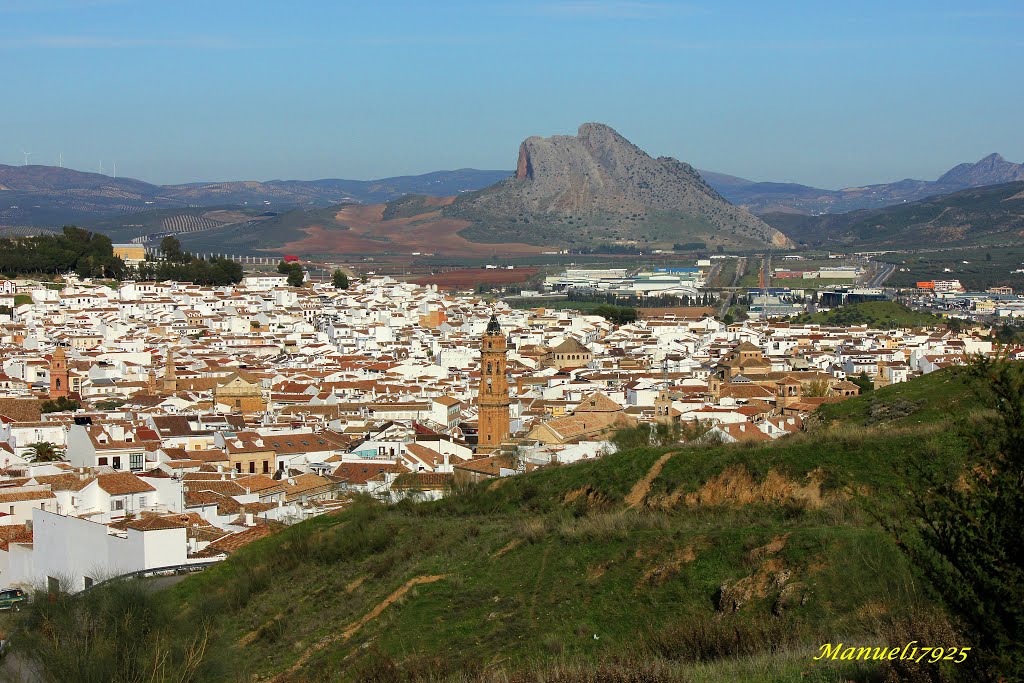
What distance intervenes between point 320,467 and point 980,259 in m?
120

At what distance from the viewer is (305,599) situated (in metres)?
14.2

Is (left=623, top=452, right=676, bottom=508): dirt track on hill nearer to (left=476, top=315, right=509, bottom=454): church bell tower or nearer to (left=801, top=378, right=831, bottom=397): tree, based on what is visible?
(left=476, top=315, right=509, bottom=454): church bell tower

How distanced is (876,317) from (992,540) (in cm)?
7201

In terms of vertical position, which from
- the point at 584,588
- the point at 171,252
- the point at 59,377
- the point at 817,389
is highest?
the point at 584,588

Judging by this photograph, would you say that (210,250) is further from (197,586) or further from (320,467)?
(197,586)

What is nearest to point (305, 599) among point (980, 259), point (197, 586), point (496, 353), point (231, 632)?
point (231, 632)

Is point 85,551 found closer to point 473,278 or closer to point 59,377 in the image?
point 59,377

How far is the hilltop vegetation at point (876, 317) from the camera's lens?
73250mm

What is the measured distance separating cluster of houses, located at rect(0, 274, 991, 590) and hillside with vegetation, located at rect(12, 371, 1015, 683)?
2141mm

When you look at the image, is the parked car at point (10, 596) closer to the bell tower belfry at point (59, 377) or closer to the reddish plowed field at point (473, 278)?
the bell tower belfry at point (59, 377)

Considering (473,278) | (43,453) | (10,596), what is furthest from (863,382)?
(473,278)

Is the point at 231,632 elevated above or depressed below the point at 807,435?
below

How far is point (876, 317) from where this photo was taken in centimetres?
7650

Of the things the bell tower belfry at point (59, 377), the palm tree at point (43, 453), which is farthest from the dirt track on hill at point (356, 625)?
the bell tower belfry at point (59, 377)
